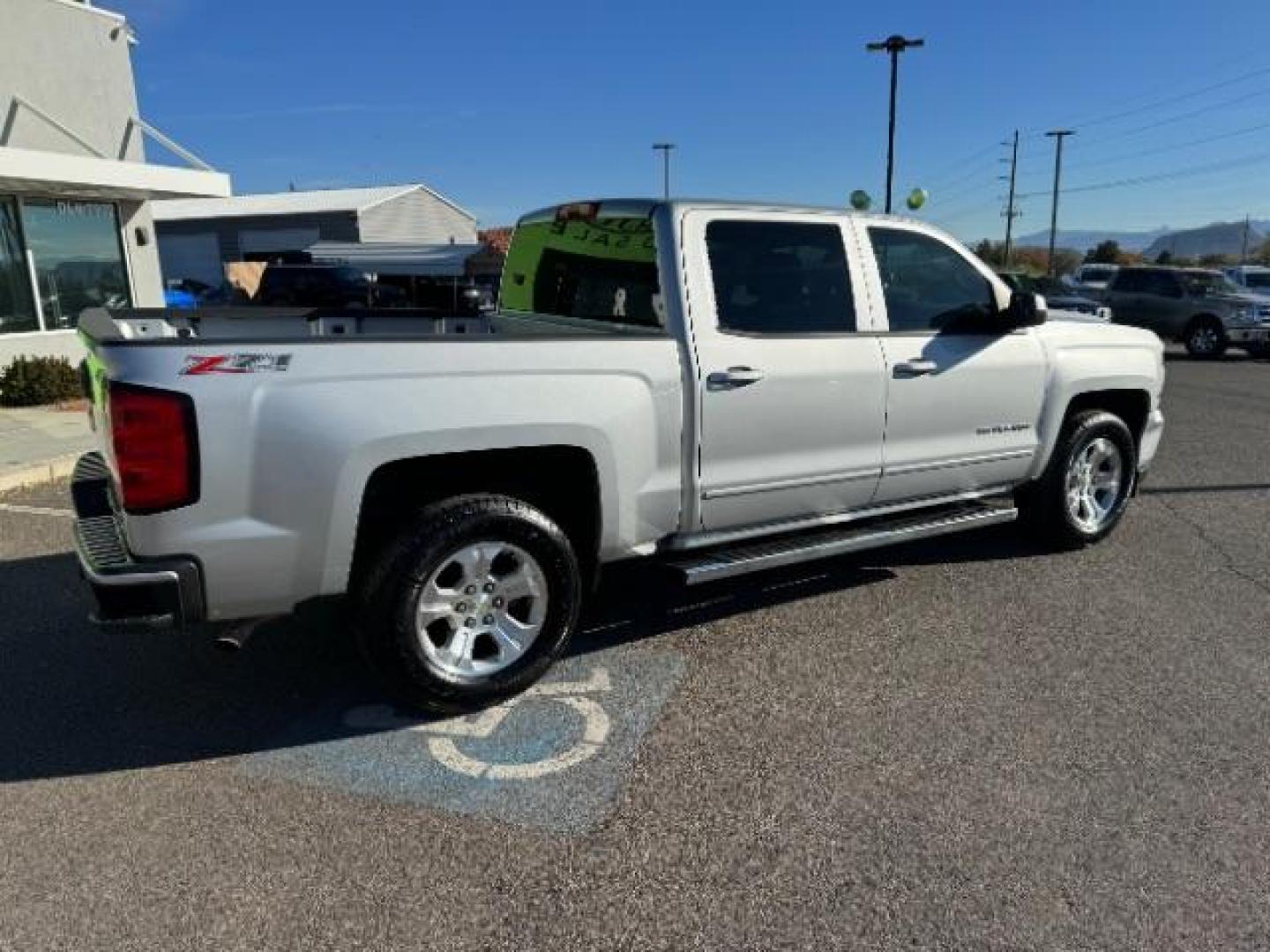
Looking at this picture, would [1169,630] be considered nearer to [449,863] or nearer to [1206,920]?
[1206,920]

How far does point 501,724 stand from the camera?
3.62 m

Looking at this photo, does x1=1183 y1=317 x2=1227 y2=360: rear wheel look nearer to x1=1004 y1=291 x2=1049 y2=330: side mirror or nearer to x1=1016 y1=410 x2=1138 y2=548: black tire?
x1=1016 y1=410 x2=1138 y2=548: black tire

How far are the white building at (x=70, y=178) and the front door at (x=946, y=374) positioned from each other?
1014 centimetres

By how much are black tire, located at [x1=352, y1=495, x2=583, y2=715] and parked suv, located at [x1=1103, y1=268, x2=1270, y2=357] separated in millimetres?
17522

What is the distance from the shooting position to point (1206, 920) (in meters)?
2.54

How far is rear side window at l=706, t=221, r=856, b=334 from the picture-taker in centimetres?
411

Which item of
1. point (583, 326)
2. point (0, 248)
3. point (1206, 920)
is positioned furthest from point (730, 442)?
point (0, 248)

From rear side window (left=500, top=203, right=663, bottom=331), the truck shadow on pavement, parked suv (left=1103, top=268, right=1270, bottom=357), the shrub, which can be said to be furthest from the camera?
parked suv (left=1103, top=268, right=1270, bottom=357)

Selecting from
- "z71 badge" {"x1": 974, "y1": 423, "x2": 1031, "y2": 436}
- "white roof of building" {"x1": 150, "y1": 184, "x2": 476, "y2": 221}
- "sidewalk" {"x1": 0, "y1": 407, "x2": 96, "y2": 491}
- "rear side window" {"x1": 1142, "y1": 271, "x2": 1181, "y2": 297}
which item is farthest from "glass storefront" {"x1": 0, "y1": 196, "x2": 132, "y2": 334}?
"white roof of building" {"x1": 150, "y1": 184, "x2": 476, "y2": 221}

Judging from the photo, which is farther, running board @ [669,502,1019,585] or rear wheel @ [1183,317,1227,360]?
rear wheel @ [1183,317,1227,360]

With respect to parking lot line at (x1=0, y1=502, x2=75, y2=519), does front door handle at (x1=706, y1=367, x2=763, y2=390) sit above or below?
above

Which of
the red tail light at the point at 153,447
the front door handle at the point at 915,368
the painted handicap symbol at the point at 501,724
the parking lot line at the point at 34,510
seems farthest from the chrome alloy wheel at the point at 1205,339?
the red tail light at the point at 153,447

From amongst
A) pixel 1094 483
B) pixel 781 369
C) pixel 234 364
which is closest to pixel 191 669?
pixel 234 364

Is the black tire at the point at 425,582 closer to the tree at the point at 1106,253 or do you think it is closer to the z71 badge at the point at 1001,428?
the z71 badge at the point at 1001,428
